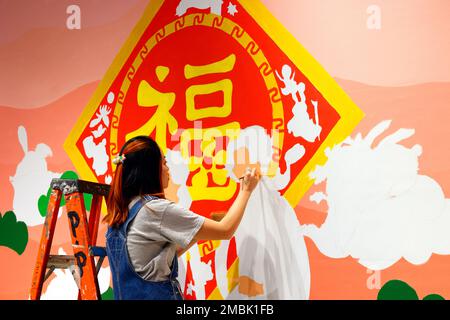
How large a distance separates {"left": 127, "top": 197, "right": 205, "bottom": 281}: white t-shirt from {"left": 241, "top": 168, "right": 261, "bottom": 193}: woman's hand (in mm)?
255

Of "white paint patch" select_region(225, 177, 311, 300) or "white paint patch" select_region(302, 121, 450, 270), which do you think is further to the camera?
"white paint patch" select_region(225, 177, 311, 300)

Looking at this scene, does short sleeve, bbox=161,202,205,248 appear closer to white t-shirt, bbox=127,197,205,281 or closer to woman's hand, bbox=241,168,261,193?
white t-shirt, bbox=127,197,205,281

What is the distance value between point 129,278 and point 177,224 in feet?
0.78

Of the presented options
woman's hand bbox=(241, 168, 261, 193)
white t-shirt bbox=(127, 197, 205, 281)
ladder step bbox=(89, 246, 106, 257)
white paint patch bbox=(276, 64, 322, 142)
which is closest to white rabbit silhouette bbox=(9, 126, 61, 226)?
ladder step bbox=(89, 246, 106, 257)

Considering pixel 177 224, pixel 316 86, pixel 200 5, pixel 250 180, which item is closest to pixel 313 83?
pixel 316 86

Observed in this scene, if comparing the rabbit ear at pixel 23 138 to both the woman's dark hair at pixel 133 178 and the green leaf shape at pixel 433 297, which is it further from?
the green leaf shape at pixel 433 297

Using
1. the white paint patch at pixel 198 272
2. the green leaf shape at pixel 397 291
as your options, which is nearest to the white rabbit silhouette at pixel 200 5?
the white paint patch at pixel 198 272

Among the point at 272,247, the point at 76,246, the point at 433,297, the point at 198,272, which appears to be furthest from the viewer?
the point at 198,272

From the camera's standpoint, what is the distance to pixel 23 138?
264 centimetres

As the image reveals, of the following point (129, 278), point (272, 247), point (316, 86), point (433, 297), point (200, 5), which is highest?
point (200, 5)

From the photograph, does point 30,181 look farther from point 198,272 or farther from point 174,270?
point 174,270

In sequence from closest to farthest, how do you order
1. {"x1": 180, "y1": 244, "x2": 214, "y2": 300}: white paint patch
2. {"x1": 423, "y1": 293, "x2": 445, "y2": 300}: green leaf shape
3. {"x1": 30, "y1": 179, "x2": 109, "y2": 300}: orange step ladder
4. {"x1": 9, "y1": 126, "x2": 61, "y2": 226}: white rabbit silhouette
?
{"x1": 423, "y1": 293, "x2": 445, "y2": 300}: green leaf shape, {"x1": 30, "y1": 179, "x2": 109, "y2": 300}: orange step ladder, {"x1": 180, "y1": 244, "x2": 214, "y2": 300}: white paint patch, {"x1": 9, "y1": 126, "x2": 61, "y2": 226}: white rabbit silhouette

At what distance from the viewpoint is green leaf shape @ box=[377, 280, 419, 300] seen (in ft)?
5.90
